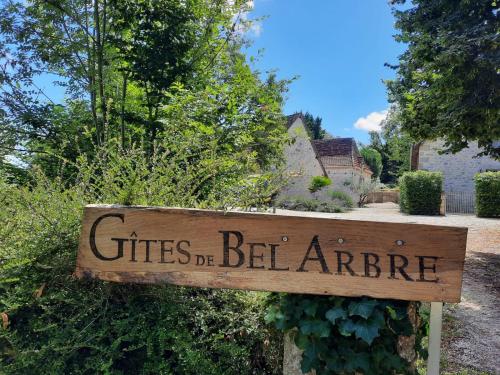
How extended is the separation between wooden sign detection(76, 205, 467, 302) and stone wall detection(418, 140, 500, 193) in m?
21.5

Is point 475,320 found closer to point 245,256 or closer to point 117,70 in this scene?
point 245,256

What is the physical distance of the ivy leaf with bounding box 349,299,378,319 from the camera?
1.59 metres

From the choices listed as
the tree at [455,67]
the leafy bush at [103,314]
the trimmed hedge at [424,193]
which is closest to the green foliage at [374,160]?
the trimmed hedge at [424,193]

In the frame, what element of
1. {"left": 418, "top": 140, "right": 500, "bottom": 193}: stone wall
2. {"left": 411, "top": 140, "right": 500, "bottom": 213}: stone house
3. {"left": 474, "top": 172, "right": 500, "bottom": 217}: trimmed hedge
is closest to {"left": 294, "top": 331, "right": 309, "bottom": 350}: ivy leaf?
{"left": 474, "top": 172, "right": 500, "bottom": 217}: trimmed hedge

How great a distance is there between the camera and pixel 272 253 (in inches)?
67.9

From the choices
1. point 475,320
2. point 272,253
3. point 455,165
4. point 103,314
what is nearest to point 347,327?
point 272,253

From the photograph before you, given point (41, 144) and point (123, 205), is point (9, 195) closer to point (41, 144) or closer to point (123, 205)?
point (123, 205)

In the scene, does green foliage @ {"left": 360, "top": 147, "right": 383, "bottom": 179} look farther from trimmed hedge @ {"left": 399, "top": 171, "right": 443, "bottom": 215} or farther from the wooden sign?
the wooden sign

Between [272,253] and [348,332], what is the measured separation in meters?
0.46

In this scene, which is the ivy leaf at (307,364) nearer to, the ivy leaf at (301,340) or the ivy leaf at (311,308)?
the ivy leaf at (301,340)

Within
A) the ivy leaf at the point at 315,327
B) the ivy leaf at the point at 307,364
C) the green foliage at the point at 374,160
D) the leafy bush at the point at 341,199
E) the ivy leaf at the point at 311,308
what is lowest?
the leafy bush at the point at 341,199

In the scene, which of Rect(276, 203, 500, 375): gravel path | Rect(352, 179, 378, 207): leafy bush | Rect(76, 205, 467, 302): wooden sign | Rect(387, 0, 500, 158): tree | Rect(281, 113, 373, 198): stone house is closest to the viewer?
Rect(76, 205, 467, 302): wooden sign

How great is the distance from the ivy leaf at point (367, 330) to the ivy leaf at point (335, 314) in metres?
0.07

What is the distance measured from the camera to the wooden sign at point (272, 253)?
165cm
